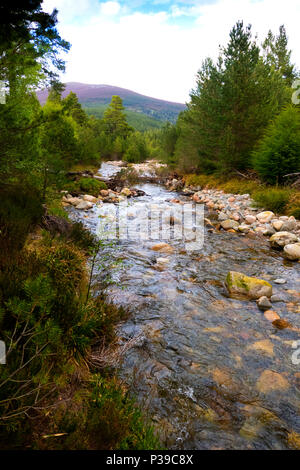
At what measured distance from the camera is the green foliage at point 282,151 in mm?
10531

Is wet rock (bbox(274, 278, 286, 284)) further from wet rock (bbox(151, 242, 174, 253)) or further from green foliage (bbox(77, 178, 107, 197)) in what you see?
green foliage (bbox(77, 178, 107, 197))

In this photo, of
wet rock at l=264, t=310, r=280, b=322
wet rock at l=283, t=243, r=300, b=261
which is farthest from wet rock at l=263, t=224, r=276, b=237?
wet rock at l=264, t=310, r=280, b=322

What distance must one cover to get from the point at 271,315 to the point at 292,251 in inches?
117

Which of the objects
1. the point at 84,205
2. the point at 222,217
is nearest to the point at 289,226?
the point at 222,217

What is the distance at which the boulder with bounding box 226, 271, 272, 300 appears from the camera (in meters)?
4.25

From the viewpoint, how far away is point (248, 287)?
4.34 m

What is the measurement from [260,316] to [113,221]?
6515mm

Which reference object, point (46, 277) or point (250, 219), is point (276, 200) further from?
point (46, 277)

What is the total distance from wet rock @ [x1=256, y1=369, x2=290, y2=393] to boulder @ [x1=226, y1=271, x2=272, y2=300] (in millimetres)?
1665

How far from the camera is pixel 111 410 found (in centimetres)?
174

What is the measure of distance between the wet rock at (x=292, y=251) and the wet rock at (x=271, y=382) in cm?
406

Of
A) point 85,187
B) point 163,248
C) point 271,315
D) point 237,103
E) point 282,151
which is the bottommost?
point 163,248
